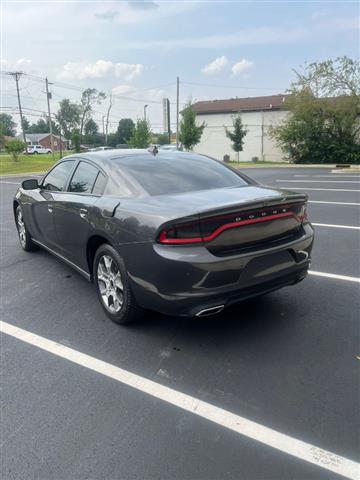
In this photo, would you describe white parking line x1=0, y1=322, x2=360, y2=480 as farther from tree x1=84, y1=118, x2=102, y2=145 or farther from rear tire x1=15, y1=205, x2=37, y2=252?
tree x1=84, y1=118, x2=102, y2=145

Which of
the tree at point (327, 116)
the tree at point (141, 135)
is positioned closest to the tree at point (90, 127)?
the tree at point (141, 135)

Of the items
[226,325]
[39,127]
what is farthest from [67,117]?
[226,325]

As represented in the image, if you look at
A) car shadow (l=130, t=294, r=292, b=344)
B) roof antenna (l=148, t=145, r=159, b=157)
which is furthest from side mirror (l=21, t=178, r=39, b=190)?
car shadow (l=130, t=294, r=292, b=344)

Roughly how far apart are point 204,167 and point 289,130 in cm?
3298

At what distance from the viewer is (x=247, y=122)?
43.3m

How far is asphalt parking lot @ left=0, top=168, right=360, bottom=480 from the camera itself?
2.14 metres

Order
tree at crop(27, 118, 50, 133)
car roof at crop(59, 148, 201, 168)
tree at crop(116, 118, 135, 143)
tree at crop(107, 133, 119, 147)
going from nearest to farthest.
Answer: car roof at crop(59, 148, 201, 168) < tree at crop(107, 133, 119, 147) < tree at crop(116, 118, 135, 143) < tree at crop(27, 118, 50, 133)

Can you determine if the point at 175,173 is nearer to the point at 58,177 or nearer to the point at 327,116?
the point at 58,177

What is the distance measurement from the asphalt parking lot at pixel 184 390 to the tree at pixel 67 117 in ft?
307

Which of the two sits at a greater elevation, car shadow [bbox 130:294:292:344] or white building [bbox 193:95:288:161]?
white building [bbox 193:95:288:161]

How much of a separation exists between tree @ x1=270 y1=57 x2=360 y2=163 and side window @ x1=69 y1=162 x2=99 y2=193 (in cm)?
3199

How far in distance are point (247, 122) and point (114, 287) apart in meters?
42.5

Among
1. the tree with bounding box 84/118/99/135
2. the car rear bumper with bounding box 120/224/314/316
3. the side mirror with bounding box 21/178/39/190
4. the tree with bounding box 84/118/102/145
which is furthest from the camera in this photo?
the tree with bounding box 84/118/99/135

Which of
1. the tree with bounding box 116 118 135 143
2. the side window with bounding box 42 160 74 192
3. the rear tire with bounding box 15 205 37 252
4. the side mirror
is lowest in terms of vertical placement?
the rear tire with bounding box 15 205 37 252
